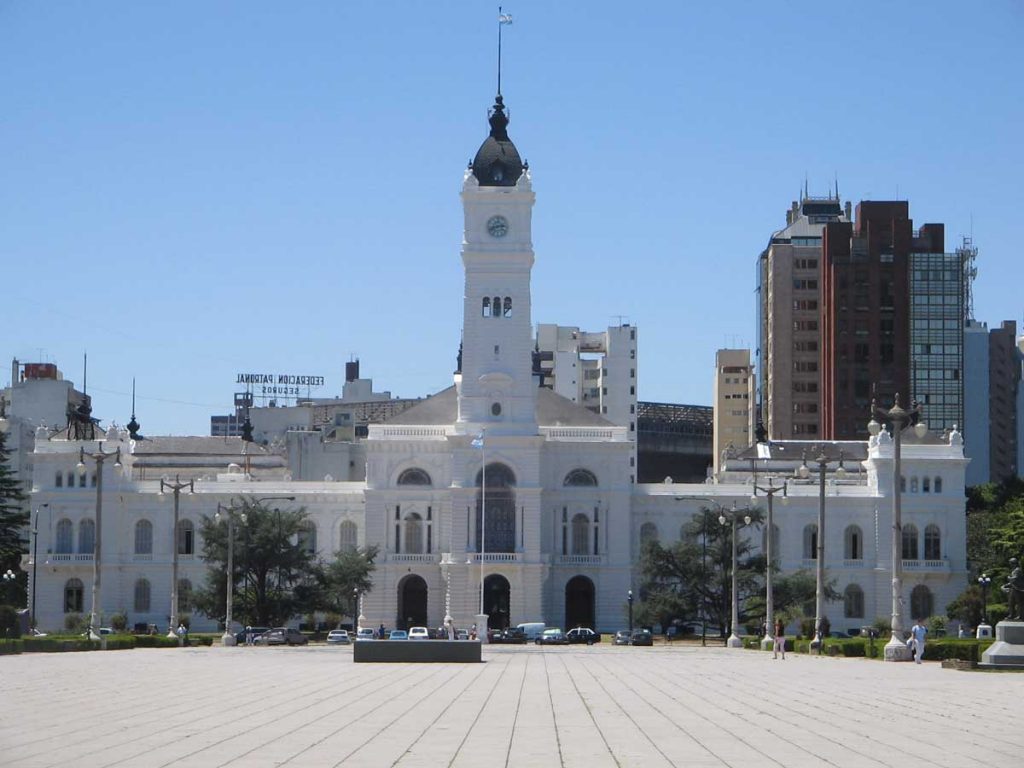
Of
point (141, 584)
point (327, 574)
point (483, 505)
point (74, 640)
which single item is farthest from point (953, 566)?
point (74, 640)

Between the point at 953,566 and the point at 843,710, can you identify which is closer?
the point at 843,710

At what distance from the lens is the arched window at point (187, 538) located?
148 m

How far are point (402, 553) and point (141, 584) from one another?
19105mm

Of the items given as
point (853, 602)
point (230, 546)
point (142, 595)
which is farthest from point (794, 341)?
point (230, 546)

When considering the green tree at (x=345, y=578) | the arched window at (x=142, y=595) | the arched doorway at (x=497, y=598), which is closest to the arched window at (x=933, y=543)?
the arched doorway at (x=497, y=598)

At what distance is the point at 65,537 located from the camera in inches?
5773

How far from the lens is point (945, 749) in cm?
3422

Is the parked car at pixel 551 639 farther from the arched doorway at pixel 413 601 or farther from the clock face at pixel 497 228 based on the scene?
the clock face at pixel 497 228

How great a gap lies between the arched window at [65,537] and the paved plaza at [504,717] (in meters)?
80.0

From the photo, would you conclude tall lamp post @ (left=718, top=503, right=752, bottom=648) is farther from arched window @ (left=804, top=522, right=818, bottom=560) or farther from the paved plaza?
the paved plaza

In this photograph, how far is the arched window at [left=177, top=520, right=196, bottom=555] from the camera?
148 meters

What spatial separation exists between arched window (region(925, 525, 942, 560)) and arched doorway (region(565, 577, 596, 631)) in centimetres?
2347

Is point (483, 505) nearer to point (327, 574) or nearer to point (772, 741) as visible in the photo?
point (327, 574)

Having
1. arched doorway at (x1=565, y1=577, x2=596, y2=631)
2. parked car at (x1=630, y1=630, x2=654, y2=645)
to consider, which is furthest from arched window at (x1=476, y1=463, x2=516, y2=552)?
parked car at (x1=630, y1=630, x2=654, y2=645)
